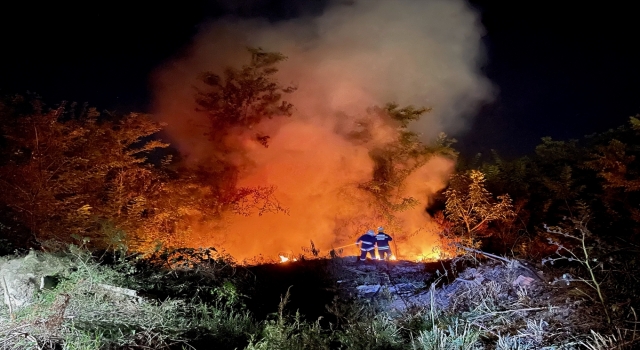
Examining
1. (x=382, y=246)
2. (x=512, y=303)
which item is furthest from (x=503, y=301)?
(x=382, y=246)

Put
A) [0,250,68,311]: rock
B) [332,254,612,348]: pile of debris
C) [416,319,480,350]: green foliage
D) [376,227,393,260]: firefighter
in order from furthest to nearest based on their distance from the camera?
[376,227,393,260]: firefighter < [0,250,68,311]: rock < [332,254,612,348]: pile of debris < [416,319,480,350]: green foliage

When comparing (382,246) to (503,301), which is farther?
(382,246)

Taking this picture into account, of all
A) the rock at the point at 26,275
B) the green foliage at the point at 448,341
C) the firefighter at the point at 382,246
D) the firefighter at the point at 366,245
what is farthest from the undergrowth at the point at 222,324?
the firefighter at the point at 382,246

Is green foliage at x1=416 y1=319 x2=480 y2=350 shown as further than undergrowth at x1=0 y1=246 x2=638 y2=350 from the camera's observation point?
Yes

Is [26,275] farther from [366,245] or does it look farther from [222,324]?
[366,245]

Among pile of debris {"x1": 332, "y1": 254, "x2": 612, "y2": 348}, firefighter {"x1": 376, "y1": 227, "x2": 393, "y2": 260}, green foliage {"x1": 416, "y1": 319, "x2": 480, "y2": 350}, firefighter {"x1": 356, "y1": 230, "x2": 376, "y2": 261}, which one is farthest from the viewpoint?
firefighter {"x1": 376, "y1": 227, "x2": 393, "y2": 260}

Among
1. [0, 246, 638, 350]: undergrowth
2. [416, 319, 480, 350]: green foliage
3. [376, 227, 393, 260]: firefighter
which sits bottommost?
[416, 319, 480, 350]: green foliage

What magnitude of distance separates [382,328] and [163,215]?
11.2 meters

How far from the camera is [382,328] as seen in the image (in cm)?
500

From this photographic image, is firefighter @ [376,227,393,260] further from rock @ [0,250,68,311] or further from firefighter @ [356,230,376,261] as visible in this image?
rock @ [0,250,68,311]

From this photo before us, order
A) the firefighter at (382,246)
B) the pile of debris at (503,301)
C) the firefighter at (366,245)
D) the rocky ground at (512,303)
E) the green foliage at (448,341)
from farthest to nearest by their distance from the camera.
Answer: the firefighter at (382,246), the firefighter at (366,245), the pile of debris at (503,301), the rocky ground at (512,303), the green foliage at (448,341)

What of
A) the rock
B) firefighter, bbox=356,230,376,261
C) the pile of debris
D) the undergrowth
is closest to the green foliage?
the undergrowth

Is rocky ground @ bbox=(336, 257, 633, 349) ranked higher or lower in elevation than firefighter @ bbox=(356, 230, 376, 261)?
lower

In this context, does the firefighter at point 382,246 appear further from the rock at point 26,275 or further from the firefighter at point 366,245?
the rock at point 26,275
